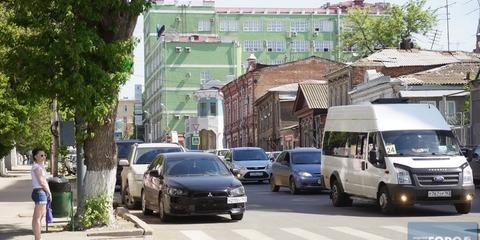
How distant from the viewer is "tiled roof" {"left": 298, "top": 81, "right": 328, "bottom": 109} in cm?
6656

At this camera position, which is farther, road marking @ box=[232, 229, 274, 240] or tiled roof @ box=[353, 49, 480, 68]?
tiled roof @ box=[353, 49, 480, 68]

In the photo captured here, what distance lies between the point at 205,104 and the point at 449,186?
82.0m

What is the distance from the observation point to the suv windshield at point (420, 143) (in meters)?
19.3

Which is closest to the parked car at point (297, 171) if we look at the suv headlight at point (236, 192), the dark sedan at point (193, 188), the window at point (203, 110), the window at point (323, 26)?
the dark sedan at point (193, 188)

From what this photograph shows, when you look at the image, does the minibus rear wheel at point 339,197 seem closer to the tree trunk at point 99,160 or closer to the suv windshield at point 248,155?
the tree trunk at point 99,160

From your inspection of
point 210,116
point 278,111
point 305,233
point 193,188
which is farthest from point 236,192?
point 210,116

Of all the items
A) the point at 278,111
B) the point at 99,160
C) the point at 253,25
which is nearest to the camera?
the point at 99,160

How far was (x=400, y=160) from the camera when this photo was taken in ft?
62.2

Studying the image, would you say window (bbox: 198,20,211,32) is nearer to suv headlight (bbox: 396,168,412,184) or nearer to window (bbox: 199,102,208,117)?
window (bbox: 199,102,208,117)

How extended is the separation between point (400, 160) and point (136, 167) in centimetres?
808

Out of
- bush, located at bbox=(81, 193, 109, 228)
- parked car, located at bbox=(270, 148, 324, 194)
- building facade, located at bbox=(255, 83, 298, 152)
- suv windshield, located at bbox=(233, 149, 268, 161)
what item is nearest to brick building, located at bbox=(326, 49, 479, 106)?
building facade, located at bbox=(255, 83, 298, 152)

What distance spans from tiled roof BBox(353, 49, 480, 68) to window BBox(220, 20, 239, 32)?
2408 inches

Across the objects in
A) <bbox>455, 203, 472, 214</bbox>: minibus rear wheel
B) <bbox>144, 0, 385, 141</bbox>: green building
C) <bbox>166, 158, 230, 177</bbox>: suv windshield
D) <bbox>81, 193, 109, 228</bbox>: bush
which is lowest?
<bbox>455, 203, 472, 214</bbox>: minibus rear wheel

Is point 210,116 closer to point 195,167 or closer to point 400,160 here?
point 195,167
